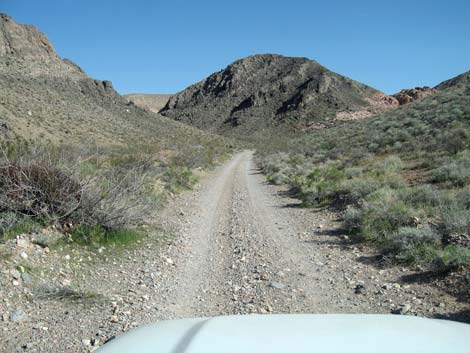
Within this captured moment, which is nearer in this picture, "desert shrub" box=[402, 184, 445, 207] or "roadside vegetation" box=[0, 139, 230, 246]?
"roadside vegetation" box=[0, 139, 230, 246]

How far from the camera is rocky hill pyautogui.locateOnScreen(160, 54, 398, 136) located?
83.1 meters

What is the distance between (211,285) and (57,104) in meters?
47.0

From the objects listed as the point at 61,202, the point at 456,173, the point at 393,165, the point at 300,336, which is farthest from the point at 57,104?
the point at 300,336

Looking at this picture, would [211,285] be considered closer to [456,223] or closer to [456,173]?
[456,223]

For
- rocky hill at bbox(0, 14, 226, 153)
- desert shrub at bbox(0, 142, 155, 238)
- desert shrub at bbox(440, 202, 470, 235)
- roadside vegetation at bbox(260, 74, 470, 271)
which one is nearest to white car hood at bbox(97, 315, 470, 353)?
roadside vegetation at bbox(260, 74, 470, 271)

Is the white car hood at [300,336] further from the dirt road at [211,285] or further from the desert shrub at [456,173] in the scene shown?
the desert shrub at [456,173]

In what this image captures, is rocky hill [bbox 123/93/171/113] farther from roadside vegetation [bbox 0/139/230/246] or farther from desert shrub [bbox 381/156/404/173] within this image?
roadside vegetation [bbox 0/139/230/246]

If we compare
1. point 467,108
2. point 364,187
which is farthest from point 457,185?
point 467,108

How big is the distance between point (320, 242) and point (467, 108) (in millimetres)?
21074

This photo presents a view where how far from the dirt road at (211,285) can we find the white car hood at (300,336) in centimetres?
205

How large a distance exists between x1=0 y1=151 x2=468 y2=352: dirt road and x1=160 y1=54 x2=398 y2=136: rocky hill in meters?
68.6

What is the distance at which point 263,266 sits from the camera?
660 cm

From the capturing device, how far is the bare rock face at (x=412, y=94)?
3063 inches

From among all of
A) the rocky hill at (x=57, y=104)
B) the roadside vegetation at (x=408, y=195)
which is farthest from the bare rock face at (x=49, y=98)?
the roadside vegetation at (x=408, y=195)
